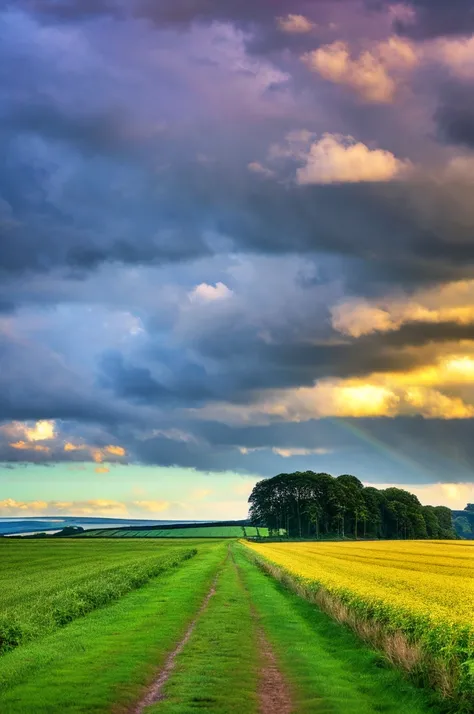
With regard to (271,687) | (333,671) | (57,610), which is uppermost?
(271,687)

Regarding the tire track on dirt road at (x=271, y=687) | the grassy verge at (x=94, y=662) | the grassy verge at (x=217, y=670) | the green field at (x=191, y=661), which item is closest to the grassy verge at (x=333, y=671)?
the green field at (x=191, y=661)

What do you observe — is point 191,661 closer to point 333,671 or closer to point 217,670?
point 217,670

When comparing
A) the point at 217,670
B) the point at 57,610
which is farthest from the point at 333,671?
the point at 57,610

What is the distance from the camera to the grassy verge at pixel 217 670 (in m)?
16.1

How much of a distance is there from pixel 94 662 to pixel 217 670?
4095 millimetres

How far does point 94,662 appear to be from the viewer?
2122cm

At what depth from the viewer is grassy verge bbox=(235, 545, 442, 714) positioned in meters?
16.5

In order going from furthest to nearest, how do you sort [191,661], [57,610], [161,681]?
1. [57,610]
2. [191,661]
3. [161,681]

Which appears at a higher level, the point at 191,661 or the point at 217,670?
the point at 217,670

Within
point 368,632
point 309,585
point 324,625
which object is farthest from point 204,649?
point 309,585

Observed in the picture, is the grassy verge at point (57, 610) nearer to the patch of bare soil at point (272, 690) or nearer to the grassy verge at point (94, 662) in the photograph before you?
the grassy verge at point (94, 662)

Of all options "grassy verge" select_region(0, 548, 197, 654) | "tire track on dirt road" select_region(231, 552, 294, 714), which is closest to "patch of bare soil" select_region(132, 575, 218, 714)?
"tire track on dirt road" select_region(231, 552, 294, 714)

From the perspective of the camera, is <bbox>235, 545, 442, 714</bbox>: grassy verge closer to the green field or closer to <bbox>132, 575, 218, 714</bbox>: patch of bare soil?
the green field

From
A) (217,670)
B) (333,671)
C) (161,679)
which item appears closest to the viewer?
(161,679)
